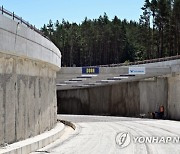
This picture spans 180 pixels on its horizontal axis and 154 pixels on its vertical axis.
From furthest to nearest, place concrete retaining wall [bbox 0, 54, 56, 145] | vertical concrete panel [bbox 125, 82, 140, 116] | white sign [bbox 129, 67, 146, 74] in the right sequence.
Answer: vertical concrete panel [bbox 125, 82, 140, 116], white sign [bbox 129, 67, 146, 74], concrete retaining wall [bbox 0, 54, 56, 145]

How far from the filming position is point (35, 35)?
1554 cm

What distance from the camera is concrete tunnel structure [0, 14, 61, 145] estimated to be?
12531 mm

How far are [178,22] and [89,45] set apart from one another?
34891 millimetres

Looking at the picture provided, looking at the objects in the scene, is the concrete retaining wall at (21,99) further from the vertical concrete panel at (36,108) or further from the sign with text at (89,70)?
the sign with text at (89,70)

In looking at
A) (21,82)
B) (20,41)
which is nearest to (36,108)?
(21,82)

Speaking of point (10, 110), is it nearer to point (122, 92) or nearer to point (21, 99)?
point (21, 99)

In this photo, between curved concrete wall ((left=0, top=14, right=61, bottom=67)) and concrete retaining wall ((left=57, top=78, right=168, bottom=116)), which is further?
concrete retaining wall ((left=57, top=78, right=168, bottom=116))

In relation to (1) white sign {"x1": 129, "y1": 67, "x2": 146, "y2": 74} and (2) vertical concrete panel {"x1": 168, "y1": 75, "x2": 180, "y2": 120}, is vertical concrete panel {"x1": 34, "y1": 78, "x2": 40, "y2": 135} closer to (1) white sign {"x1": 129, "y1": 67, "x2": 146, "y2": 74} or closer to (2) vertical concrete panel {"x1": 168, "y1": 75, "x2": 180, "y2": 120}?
(1) white sign {"x1": 129, "y1": 67, "x2": 146, "y2": 74}

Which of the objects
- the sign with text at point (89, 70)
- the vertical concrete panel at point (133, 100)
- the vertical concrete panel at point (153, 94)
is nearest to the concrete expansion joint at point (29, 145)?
the sign with text at point (89, 70)

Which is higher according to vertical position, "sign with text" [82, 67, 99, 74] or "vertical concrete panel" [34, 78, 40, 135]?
"sign with text" [82, 67, 99, 74]

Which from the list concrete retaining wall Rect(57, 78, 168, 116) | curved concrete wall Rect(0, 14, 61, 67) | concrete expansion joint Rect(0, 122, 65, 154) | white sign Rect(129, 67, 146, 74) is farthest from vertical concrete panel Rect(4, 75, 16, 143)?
concrete retaining wall Rect(57, 78, 168, 116)

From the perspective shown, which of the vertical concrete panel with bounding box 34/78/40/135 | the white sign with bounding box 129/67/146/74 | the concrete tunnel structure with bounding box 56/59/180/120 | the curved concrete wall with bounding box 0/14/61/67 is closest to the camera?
the curved concrete wall with bounding box 0/14/61/67

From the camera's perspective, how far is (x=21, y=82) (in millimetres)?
14227

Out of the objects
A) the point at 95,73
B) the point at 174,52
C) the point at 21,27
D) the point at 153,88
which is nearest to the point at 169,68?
the point at 153,88
